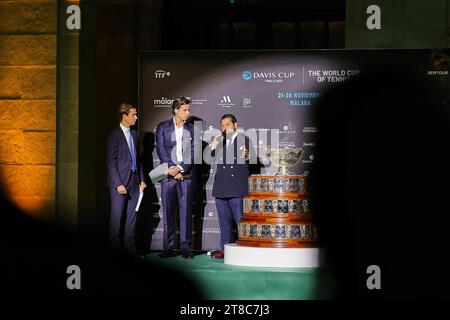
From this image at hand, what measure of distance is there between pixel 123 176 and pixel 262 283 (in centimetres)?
258

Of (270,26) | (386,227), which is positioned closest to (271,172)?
(386,227)

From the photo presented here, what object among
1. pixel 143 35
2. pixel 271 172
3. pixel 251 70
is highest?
pixel 143 35

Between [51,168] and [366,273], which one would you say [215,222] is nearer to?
Answer: [51,168]

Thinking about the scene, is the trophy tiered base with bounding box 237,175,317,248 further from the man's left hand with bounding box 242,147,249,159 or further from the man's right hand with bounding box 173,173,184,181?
the man's right hand with bounding box 173,173,184,181

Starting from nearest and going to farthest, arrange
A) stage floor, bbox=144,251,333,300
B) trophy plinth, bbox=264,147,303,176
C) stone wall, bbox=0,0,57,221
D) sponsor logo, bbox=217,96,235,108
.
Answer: stage floor, bbox=144,251,333,300 < trophy plinth, bbox=264,147,303,176 < stone wall, bbox=0,0,57,221 < sponsor logo, bbox=217,96,235,108

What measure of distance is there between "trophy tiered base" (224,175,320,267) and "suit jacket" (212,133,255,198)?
0.89 meters

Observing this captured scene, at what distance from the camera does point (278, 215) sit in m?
9.89

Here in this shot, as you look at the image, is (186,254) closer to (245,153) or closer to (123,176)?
(123,176)

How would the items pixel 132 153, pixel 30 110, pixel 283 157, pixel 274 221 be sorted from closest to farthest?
pixel 274 221 < pixel 283 157 < pixel 132 153 < pixel 30 110

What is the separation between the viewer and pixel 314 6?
15125 mm

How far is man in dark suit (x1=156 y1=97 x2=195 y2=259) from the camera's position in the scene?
10773mm

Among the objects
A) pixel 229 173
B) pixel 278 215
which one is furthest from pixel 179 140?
pixel 278 215

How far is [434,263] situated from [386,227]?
0.78 metres

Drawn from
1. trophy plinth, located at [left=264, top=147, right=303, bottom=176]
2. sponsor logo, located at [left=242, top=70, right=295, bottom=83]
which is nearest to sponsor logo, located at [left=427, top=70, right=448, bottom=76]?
sponsor logo, located at [left=242, top=70, right=295, bottom=83]
